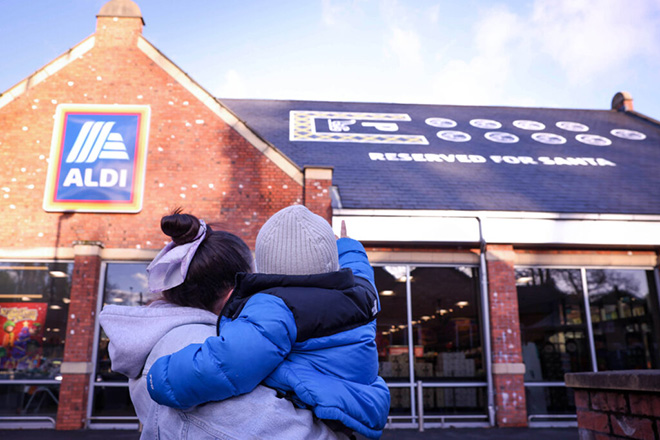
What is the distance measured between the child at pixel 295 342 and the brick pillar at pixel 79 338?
354 inches

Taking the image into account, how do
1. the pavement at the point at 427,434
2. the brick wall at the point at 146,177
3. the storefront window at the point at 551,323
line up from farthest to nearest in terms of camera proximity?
the storefront window at the point at 551,323
the brick wall at the point at 146,177
the pavement at the point at 427,434

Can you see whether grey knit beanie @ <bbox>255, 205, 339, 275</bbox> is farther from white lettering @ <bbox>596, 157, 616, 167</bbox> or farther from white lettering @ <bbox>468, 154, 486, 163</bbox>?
white lettering @ <bbox>596, 157, 616, 167</bbox>

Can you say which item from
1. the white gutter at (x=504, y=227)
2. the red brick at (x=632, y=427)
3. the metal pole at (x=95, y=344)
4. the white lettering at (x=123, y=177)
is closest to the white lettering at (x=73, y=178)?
the white lettering at (x=123, y=177)

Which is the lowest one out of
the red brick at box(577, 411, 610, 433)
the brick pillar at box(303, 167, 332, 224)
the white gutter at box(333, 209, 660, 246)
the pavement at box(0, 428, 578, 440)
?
the pavement at box(0, 428, 578, 440)

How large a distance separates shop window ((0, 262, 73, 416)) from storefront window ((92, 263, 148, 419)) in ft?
2.39

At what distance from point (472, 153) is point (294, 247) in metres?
13.0

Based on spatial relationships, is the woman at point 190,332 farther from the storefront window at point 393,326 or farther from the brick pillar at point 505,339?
the brick pillar at point 505,339

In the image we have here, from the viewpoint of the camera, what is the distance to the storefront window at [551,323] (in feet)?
34.8

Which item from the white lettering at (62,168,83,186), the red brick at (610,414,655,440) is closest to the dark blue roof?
the white lettering at (62,168,83,186)

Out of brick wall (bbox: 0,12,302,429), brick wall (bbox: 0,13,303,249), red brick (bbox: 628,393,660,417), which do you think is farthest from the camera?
brick wall (bbox: 0,13,303,249)

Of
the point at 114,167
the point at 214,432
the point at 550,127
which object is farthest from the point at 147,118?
the point at 550,127

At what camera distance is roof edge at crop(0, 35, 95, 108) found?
10.5 meters

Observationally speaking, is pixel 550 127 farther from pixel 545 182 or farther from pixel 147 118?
pixel 147 118

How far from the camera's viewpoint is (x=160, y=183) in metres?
10.2
